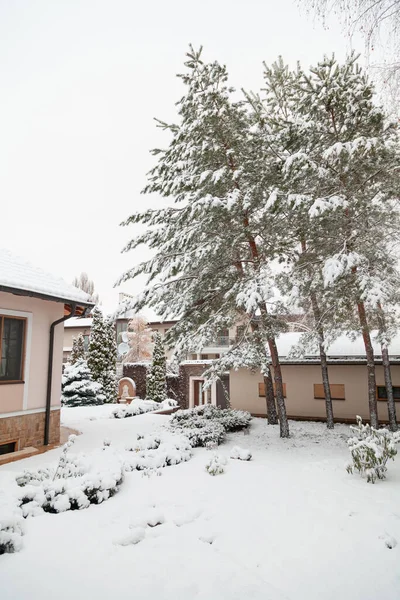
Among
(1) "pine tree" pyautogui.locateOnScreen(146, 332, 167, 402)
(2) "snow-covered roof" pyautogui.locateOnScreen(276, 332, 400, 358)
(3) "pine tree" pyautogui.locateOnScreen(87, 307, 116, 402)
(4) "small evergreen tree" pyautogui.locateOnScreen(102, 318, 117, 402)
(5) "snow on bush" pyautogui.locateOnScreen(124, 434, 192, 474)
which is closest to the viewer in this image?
(5) "snow on bush" pyautogui.locateOnScreen(124, 434, 192, 474)

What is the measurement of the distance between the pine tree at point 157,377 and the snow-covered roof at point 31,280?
1254 cm

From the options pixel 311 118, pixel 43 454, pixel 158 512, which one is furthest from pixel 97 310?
pixel 158 512

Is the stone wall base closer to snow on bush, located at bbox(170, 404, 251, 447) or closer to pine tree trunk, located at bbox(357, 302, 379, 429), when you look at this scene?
snow on bush, located at bbox(170, 404, 251, 447)

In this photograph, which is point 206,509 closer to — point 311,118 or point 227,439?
point 227,439

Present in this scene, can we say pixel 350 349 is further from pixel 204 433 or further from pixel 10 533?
pixel 10 533

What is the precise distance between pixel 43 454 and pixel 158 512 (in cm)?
449

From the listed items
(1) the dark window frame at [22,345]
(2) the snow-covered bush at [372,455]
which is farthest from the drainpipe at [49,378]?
(2) the snow-covered bush at [372,455]

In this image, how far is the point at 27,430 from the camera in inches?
318

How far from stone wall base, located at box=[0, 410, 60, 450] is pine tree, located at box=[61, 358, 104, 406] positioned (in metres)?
7.61

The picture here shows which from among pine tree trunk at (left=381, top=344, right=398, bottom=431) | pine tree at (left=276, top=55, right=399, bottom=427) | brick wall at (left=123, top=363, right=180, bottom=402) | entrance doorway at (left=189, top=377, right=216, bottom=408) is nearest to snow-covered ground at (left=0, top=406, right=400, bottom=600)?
pine tree at (left=276, top=55, right=399, bottom=427)

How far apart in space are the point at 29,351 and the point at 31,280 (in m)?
1.75

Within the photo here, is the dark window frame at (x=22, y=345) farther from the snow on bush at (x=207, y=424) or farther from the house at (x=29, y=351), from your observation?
the snow on bush at (x=207, y=424)

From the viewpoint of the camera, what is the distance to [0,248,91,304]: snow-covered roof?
7.35 meters

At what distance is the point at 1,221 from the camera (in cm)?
6881
